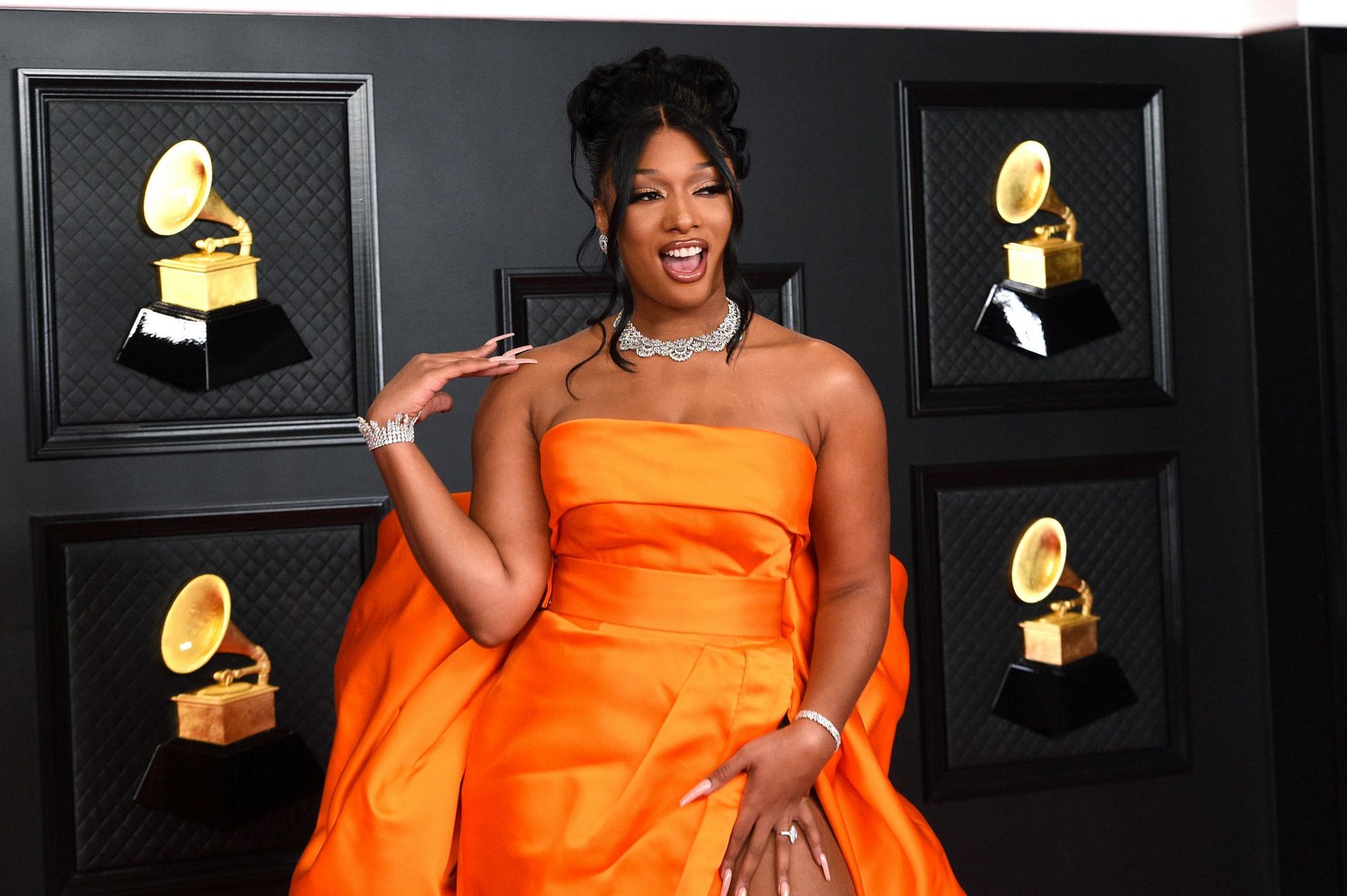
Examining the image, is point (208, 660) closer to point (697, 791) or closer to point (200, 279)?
point (200, 279)

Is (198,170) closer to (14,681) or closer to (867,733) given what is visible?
(14,681)

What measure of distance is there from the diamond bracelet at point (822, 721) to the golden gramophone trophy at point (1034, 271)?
1134 millimetres

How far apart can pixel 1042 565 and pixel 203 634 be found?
1.54 metres

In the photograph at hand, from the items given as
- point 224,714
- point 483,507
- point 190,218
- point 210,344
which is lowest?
point 224,714

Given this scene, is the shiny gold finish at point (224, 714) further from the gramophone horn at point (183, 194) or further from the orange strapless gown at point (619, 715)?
the gramophone horn at point (183, 194)

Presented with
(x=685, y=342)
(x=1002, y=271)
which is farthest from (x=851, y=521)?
(x=1002, y=271)

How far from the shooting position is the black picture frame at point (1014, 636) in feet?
8.22

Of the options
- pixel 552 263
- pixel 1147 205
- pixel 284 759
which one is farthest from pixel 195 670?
pixel 1147 205

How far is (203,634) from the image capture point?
2234 millimetres

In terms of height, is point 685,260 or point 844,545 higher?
point 685,260

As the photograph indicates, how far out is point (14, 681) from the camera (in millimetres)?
2152

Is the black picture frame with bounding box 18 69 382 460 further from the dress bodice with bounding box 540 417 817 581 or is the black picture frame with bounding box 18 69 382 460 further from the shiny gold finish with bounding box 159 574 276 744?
the dress bodice with bounding box 540 417 817 581

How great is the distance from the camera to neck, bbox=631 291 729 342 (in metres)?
1.70

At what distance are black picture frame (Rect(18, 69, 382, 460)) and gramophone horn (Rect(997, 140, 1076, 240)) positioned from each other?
3.80 feet
